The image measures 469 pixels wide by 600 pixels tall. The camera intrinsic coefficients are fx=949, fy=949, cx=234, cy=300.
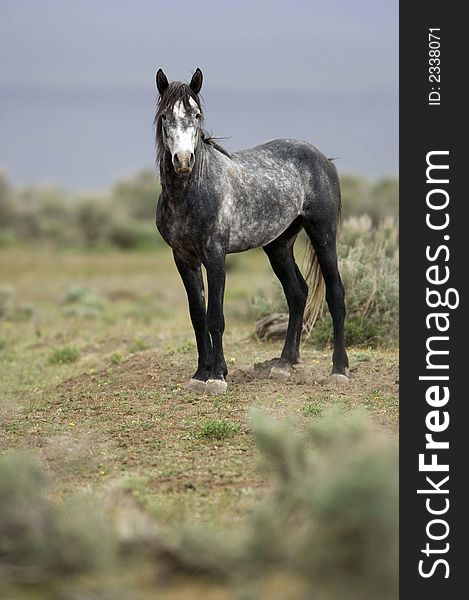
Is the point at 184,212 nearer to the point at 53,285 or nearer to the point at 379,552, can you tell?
the point at 379,552

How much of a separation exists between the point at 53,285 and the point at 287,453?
2125 centimetres

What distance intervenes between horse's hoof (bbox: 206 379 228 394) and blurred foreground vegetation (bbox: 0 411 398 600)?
11.8ft

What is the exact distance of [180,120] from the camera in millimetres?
8250

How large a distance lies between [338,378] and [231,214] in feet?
6.50

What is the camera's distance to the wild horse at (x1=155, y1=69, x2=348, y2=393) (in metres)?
8.49

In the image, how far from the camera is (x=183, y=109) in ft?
27.1

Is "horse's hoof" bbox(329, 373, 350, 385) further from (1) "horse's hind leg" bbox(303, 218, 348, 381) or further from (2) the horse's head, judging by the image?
(2) the horse's head

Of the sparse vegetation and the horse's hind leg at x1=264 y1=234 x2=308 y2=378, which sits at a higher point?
the horse's hind leg at x1=264 y1=234 x2=308 y2=378

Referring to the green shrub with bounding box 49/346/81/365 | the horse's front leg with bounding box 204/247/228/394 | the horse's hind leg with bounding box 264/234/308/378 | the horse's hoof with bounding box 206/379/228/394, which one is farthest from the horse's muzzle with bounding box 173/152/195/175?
the green shrub with bounding box 49/346/81/365

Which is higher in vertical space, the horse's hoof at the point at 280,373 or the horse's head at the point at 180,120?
the horse's head at the point at 180,120

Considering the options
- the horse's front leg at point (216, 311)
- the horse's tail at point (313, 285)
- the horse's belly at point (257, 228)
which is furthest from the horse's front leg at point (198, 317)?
the horse's tail at point (313, 285)

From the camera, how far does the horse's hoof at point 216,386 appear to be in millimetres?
8898

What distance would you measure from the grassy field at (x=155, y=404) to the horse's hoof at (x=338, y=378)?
11 cm

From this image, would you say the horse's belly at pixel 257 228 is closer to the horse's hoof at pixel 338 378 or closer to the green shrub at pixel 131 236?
the horse's hoof at pixel 338 378
